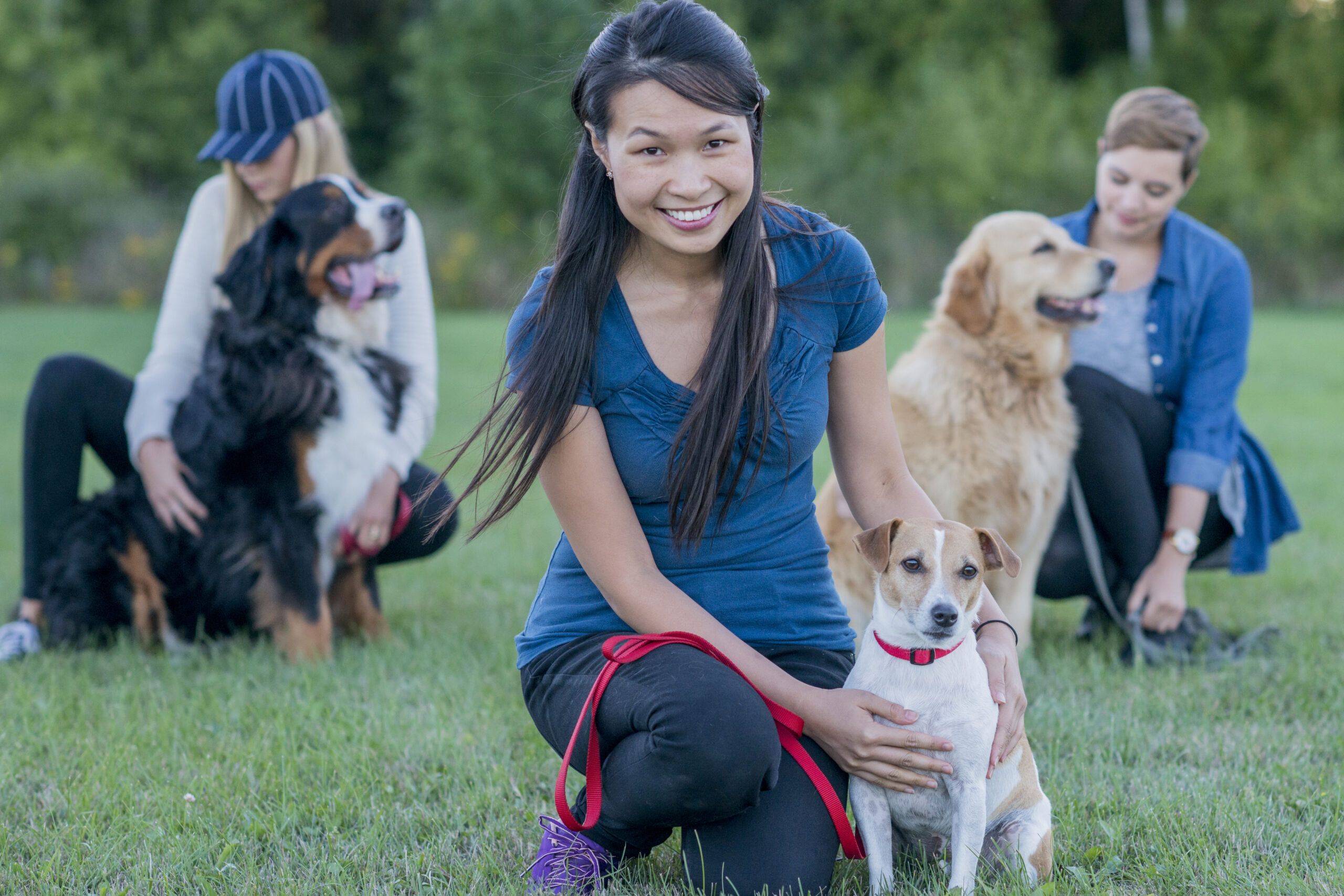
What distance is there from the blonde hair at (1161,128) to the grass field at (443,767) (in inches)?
64.5

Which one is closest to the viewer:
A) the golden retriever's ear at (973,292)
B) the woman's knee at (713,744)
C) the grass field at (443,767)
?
the woman's knee at (713,744)

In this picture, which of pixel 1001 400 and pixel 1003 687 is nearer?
pixel 1003 687

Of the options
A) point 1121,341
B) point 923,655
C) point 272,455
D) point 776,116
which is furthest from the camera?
point 776,116

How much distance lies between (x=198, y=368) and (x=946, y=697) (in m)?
2.95

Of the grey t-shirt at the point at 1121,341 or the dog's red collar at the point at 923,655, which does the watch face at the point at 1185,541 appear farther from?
the dog's red collar at the point at 923,655

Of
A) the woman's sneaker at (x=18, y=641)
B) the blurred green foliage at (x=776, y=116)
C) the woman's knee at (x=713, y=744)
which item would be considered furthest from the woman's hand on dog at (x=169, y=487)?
the blurred green foliage at (x=776, y=116)

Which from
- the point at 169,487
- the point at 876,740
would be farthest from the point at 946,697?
the point at 169,487

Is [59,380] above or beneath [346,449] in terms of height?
above

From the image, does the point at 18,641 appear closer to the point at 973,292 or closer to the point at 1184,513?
the point at 973,292

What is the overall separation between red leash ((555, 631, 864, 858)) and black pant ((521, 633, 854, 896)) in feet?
0.06

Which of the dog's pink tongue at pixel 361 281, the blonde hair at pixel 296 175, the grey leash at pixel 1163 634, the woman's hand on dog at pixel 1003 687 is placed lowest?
the grey leash at pixel 1163 634

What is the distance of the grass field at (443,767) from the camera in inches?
95.0

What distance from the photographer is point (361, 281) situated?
3922mm

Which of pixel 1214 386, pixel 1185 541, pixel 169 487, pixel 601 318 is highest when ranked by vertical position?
pixel 601 318
